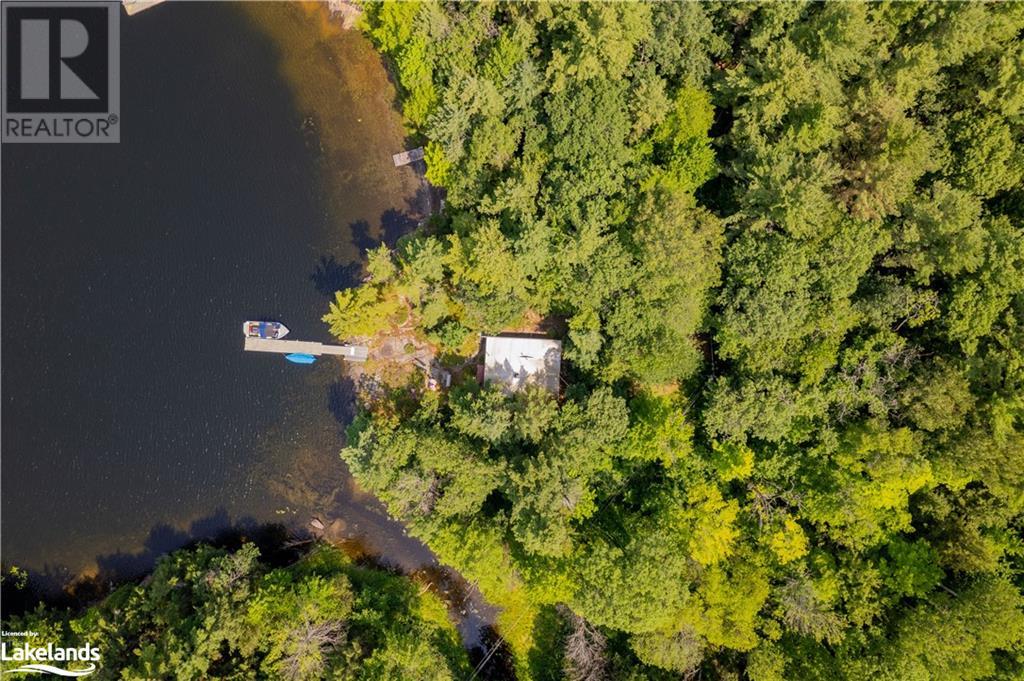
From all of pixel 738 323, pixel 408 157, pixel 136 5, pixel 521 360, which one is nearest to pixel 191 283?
pixel 408 157

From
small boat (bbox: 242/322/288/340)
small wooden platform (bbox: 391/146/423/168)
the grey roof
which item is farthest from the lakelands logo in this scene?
small wooden platform (bbox: 391/146/423/168)

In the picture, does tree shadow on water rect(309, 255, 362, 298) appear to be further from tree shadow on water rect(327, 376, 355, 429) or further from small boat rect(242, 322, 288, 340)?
tree shadow on water rect(327, 376, 355, 429)

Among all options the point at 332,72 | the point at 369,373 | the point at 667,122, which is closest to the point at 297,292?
the point at 369,373

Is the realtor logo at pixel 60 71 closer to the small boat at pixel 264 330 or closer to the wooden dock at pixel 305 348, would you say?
the small boat at pixel 264 330

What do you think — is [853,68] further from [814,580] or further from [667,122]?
[814,580]

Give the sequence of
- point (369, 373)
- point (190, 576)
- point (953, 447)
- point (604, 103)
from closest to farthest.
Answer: point (953, 447) → point (604, 103) → point (190, 576) → point (369, 373)
